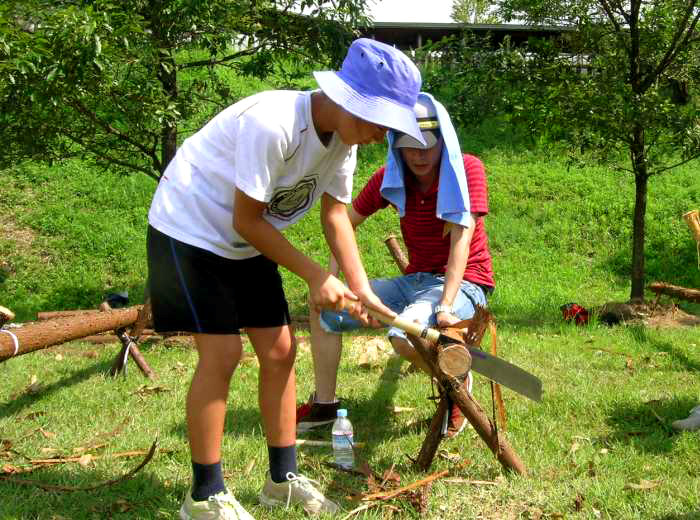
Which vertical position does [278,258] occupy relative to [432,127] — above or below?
below

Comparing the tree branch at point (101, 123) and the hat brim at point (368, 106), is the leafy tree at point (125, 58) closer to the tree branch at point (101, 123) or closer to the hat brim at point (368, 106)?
the tree branch at point (101, 123)

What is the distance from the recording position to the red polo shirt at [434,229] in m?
4.19

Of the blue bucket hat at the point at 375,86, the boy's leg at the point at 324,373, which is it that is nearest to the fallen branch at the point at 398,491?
the boy's leg at the point at 324,373

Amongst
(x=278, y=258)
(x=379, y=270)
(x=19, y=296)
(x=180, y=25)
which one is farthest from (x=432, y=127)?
(x=19, y=296)

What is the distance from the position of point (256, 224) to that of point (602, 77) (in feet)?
22.4

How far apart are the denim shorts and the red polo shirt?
0.29 feet

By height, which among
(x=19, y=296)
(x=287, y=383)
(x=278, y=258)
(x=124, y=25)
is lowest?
(x=19, y=296)

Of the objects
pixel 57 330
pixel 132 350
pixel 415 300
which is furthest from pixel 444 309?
pixel 132 350

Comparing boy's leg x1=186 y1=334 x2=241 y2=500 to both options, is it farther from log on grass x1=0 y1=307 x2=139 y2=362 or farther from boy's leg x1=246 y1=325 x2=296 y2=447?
log on grass x1=0 y1=307 x2=139 y2=362

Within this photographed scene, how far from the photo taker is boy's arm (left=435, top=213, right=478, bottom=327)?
3.81 meters

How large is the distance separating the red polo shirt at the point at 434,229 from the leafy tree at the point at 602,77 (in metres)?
4.10

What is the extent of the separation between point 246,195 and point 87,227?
35.8ft

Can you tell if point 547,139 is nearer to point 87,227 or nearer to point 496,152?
point 496,152

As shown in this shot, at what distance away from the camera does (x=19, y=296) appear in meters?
11.3
